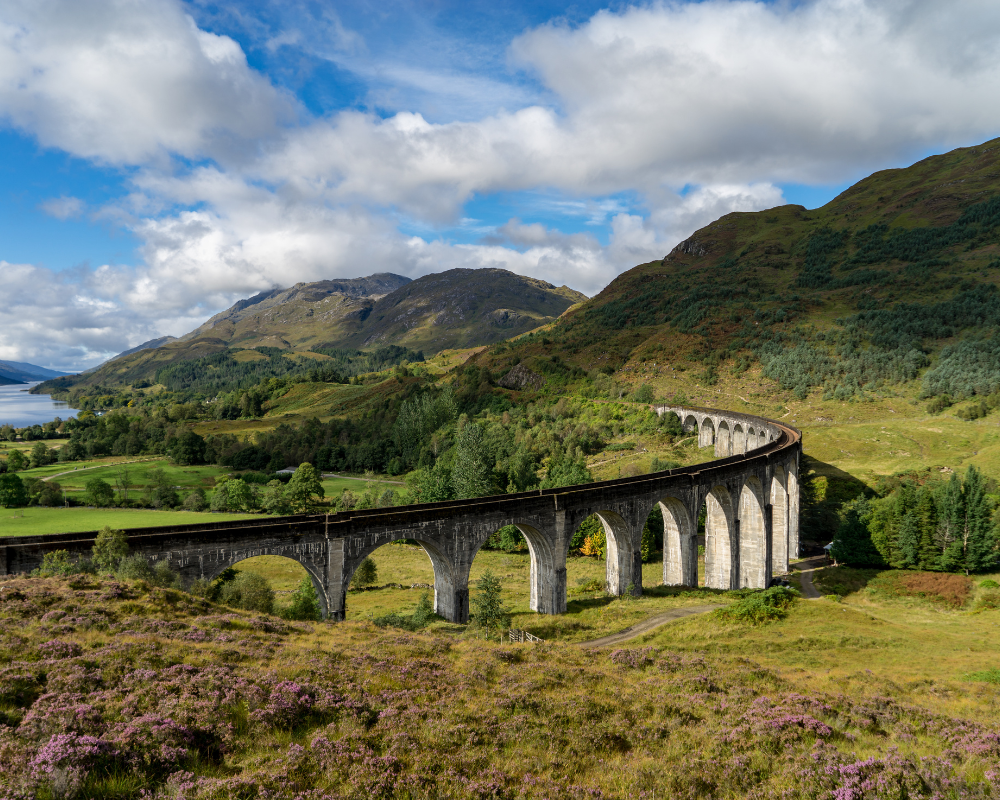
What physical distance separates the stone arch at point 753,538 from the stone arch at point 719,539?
11.8 feet

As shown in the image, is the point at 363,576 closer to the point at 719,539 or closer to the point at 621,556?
the point at 621,556

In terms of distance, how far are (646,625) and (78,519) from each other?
73.8 meters

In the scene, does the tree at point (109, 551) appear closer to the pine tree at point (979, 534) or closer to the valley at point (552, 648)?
the valley at point (552, 648)

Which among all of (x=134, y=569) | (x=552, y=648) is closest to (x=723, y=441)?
(x=552, y=648)

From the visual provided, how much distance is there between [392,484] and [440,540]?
8910cm

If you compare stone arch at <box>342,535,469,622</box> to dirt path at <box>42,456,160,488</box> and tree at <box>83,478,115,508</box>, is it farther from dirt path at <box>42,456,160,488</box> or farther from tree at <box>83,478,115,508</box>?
dirt path at <box>42,456,160,488</box>

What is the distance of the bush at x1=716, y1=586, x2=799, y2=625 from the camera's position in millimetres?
37688

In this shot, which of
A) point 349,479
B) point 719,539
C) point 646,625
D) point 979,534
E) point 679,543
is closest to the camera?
point 646,625

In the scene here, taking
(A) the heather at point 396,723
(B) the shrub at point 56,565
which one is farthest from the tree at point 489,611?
(B) the shrub at point 56,565

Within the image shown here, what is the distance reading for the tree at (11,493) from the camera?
78000 mm

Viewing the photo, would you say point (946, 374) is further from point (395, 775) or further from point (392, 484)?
point (395, 775)

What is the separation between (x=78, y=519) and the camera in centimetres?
6981

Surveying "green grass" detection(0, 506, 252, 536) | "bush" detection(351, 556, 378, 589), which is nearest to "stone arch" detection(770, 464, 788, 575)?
"bush" detection(351, 556, 378, 589)

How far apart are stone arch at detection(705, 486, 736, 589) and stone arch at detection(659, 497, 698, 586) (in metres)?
4.23
